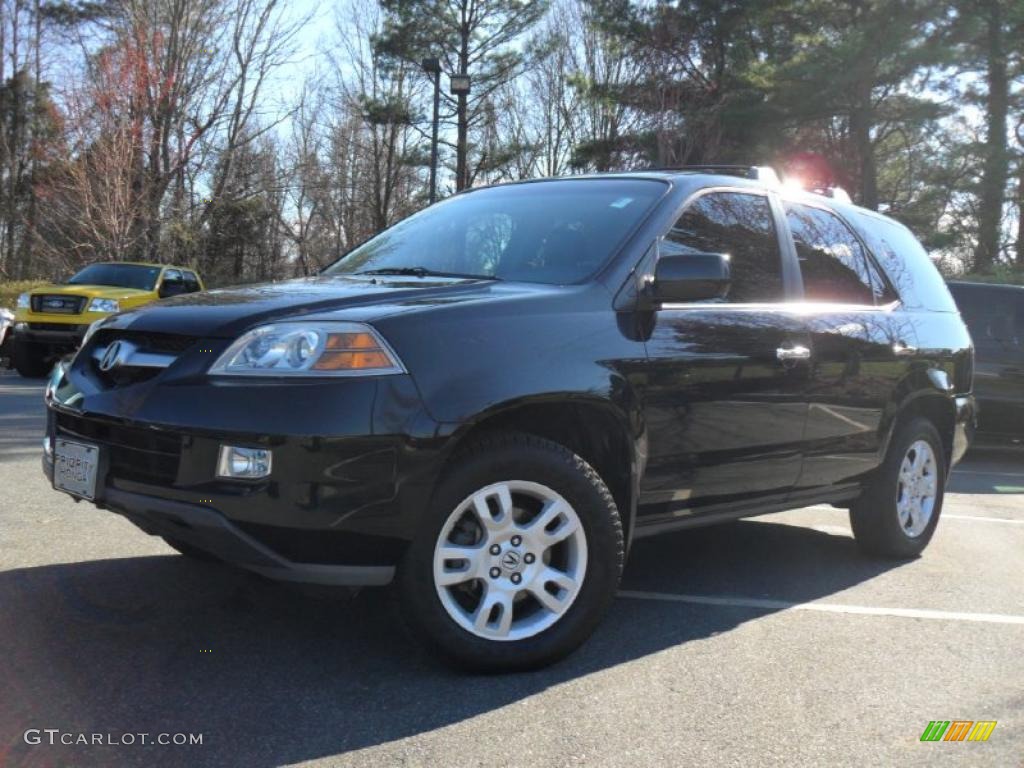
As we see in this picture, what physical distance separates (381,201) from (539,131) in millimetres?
6472

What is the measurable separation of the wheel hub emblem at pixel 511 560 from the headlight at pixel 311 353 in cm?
74

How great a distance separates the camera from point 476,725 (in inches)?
113

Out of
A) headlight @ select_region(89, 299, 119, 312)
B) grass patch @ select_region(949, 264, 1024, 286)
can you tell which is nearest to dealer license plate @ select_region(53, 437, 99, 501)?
headlight @ select_region(89, 299, 119, 312)

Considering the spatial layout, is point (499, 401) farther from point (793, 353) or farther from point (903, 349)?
point (903, 349)

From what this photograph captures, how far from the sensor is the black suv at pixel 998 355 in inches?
388

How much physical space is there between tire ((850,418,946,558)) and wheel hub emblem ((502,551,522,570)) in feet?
8.38

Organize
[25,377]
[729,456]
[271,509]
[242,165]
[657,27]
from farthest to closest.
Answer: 1. [242,165]
2. [657,27]
3. [25,377]
4. [729,456]
5. [271,509]

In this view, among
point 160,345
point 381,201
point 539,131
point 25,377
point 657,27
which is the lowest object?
point 25,377

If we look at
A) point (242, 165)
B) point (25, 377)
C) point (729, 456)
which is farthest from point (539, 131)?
point (729, 456)

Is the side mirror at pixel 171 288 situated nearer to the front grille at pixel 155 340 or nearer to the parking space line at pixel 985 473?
the parking space line at pixel 985 473

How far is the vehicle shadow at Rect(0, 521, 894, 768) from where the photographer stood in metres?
2.73

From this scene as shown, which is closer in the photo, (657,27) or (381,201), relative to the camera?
(657,27)

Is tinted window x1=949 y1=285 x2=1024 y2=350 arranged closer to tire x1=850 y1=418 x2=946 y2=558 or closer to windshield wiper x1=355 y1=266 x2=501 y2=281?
tire x1=850 y1=418 x2=946 y2=558

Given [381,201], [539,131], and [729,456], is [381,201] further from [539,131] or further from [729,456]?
[729,456]
